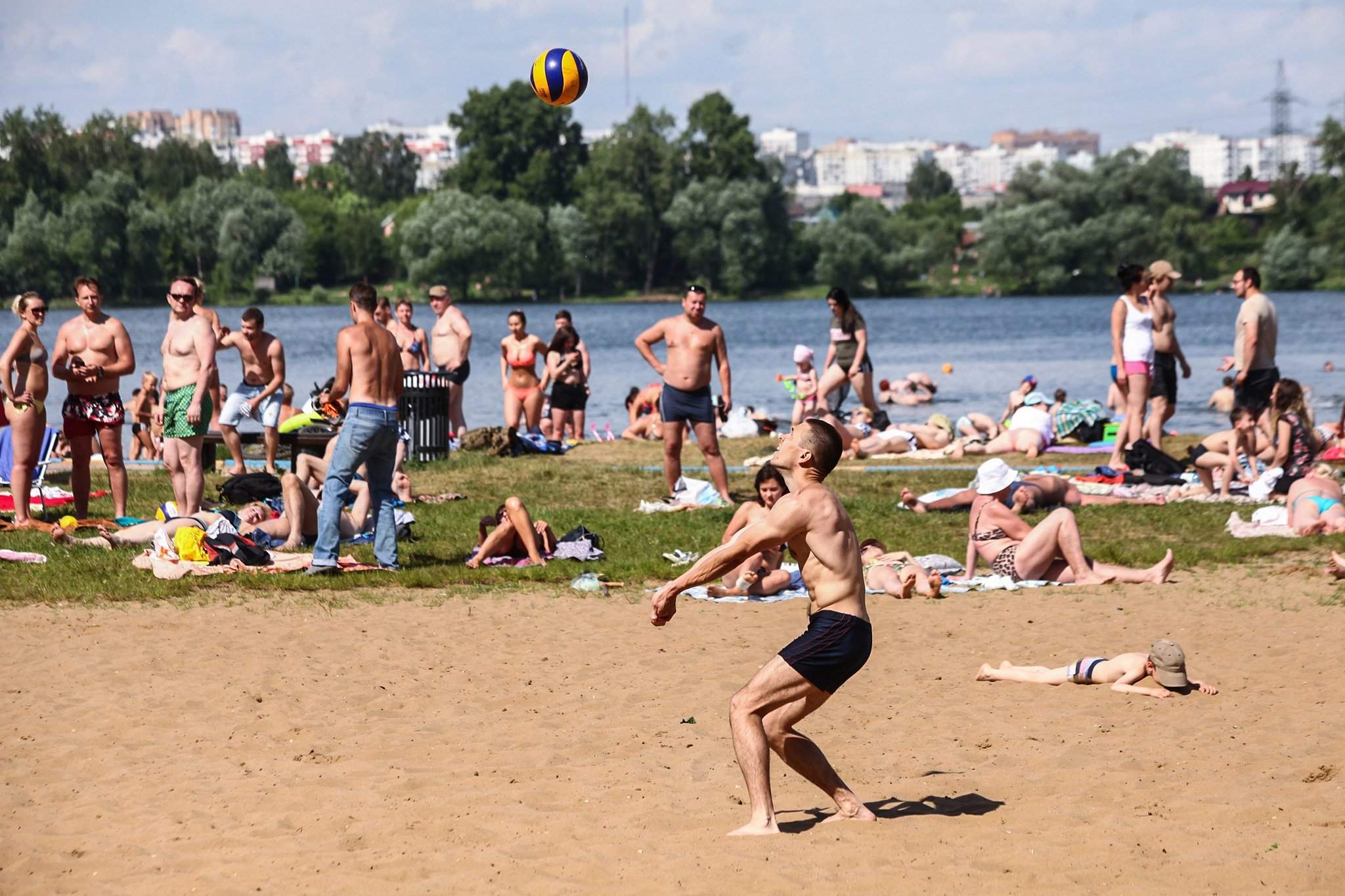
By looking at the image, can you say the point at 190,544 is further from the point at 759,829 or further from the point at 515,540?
the point at 759,829

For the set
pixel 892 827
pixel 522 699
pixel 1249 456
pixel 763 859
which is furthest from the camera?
pixel 1249 456

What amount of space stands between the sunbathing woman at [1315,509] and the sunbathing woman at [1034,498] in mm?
1597

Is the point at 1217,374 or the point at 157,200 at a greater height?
the point at 157,200

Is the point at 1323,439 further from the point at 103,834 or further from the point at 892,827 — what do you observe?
the point at 103,834

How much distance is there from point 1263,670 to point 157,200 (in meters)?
77.8

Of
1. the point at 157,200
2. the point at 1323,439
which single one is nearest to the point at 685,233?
the point at 157,200

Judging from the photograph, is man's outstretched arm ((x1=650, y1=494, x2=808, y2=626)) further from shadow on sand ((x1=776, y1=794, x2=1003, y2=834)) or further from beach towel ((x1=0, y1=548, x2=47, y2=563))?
beach towel ((x1=0, y1=548, x2=47, y2=563))

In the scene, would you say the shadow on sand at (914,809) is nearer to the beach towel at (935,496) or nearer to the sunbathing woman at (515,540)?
the sunbathing woman at (515,540)

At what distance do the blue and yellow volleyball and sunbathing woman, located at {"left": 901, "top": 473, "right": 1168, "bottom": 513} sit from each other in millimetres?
3834

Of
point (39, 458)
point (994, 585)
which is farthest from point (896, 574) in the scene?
point (39, 458)

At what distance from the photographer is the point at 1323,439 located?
1398 centimetres

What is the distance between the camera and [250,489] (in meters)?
12.0

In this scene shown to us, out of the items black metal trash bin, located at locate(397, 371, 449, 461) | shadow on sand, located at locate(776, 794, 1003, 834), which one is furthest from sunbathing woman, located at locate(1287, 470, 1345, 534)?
black metal trash bin, located at locate(397, 371, 449, 461)

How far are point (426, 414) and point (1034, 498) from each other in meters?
6.58
